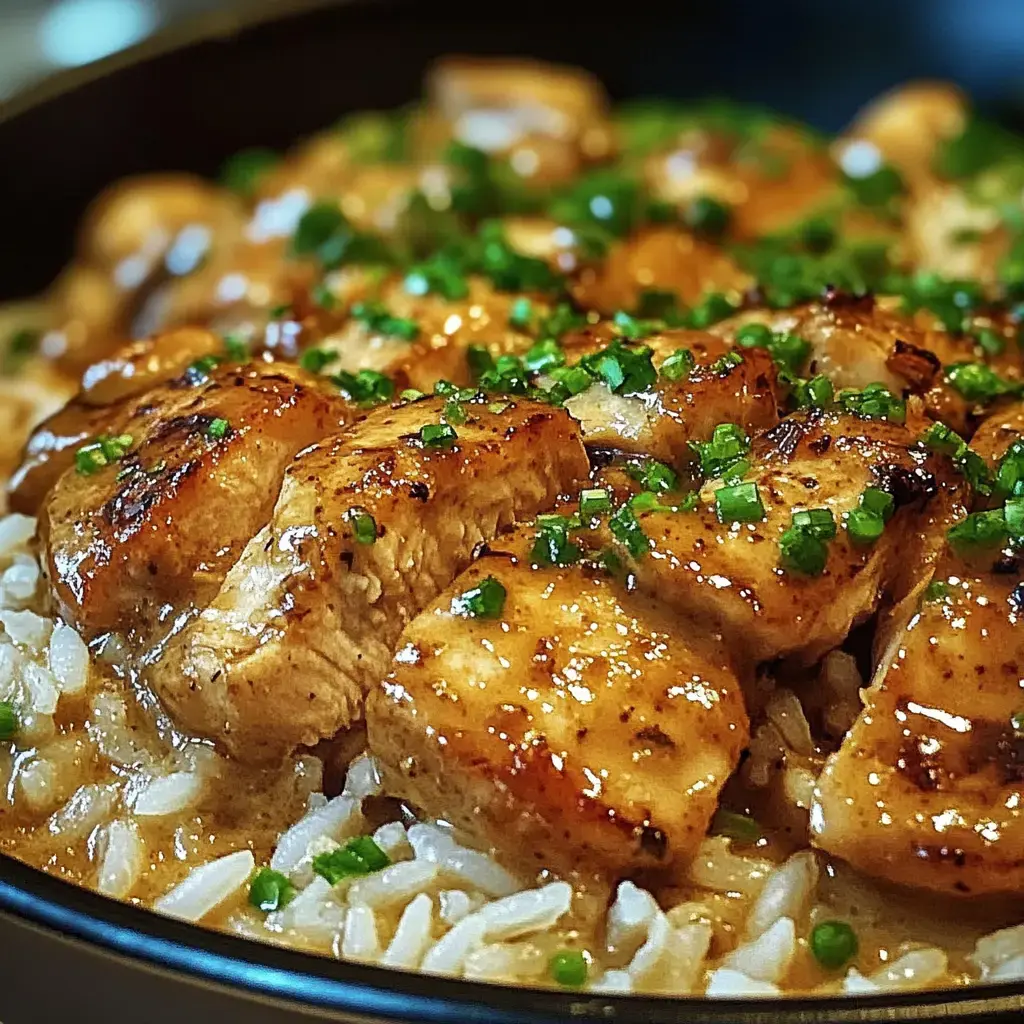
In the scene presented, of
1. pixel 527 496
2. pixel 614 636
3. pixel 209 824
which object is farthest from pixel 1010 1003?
pixel 209 824

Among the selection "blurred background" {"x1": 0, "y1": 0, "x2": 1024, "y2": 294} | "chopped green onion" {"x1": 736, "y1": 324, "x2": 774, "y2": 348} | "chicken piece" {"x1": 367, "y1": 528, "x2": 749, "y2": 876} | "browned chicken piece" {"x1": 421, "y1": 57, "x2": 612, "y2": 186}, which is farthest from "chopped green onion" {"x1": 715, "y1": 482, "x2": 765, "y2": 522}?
"blurred background" {"x1": 0, "y1": 0, "x2": 1024, "y2": 294}

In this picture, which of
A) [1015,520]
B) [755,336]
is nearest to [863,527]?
[1015,520]

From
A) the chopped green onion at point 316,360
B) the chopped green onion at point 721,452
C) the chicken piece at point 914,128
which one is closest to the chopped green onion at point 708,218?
the chicken piece at point 914,128

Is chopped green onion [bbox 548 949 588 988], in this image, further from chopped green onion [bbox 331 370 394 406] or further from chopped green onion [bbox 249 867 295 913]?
chopped green onion [bbox 331 370 394 406]

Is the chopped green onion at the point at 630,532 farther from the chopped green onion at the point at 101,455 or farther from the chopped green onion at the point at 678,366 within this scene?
the chopped green onion at the point at 101,455

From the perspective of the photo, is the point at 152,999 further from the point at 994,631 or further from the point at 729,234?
the point at 729,234

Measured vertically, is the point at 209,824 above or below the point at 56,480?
below
